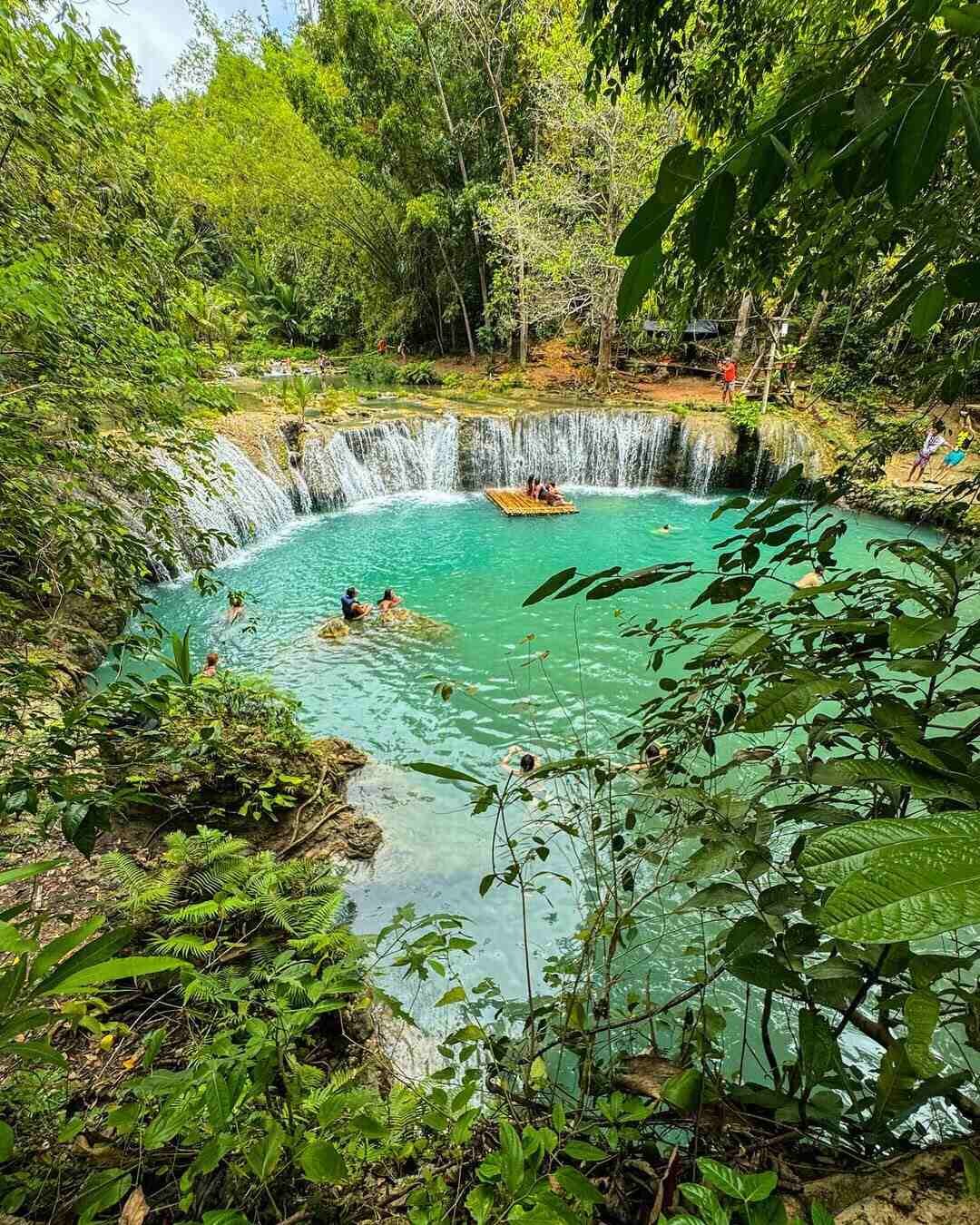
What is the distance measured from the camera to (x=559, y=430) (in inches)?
622

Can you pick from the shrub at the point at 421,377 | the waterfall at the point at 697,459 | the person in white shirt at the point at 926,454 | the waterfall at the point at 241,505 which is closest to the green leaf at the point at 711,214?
the waterfall at the point at 241,505

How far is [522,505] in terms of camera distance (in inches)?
533

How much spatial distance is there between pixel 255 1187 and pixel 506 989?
2391 mm

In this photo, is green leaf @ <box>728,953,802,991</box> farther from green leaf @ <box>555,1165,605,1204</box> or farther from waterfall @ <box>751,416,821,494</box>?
waterfall @ <box>751,416,821,494</box>

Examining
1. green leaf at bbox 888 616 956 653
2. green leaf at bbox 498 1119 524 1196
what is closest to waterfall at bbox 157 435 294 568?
green leaf at bbox 498 1119 524 1196

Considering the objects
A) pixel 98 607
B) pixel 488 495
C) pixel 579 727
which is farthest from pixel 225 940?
pixel 488 495

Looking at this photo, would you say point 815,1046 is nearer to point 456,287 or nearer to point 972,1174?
point 972,1174

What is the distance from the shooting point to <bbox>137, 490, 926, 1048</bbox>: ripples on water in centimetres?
420

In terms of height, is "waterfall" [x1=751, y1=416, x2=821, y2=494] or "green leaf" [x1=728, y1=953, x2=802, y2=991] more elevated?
"green leaf" [x1=728, y1=953, x2=802, y2=991]

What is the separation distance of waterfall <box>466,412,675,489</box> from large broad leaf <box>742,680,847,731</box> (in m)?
15.2

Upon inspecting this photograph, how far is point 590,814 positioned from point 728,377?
18505mm

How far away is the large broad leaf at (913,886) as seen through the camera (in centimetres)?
39

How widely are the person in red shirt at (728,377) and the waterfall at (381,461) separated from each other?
8.84 meters

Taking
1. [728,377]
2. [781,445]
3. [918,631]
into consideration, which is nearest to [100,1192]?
[918,631]
